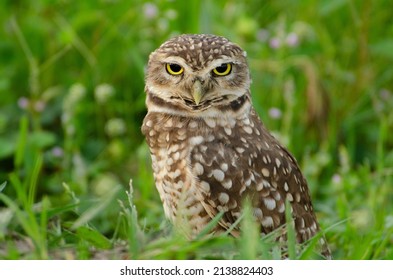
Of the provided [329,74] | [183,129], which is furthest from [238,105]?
[329,74]

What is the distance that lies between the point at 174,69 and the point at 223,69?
0.17m

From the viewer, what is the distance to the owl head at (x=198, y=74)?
10.5ft

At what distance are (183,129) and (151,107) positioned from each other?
14 cm

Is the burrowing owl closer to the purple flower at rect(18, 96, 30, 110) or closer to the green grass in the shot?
the green grass

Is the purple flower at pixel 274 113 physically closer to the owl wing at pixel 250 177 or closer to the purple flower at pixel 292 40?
the purple flower at pixel 292 40

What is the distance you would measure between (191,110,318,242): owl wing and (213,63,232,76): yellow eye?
8.6 inches

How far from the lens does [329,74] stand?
5.47 m

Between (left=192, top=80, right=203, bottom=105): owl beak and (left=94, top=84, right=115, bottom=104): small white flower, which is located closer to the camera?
(left=192, top=80, right=203, bottom=105): owl beak

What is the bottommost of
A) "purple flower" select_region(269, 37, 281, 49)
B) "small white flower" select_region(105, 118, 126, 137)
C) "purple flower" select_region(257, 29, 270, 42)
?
"small white flower" select_region(105, 118, 126, 137)

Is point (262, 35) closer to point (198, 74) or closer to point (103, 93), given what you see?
point (103, 93)

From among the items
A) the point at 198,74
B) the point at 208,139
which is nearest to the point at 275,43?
the point at 208,139

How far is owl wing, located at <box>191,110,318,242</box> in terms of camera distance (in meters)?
3.29

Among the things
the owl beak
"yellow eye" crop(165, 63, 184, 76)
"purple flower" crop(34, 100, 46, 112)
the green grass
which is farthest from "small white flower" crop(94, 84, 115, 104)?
the owl beak

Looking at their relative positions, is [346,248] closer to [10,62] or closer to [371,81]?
[371,81]
